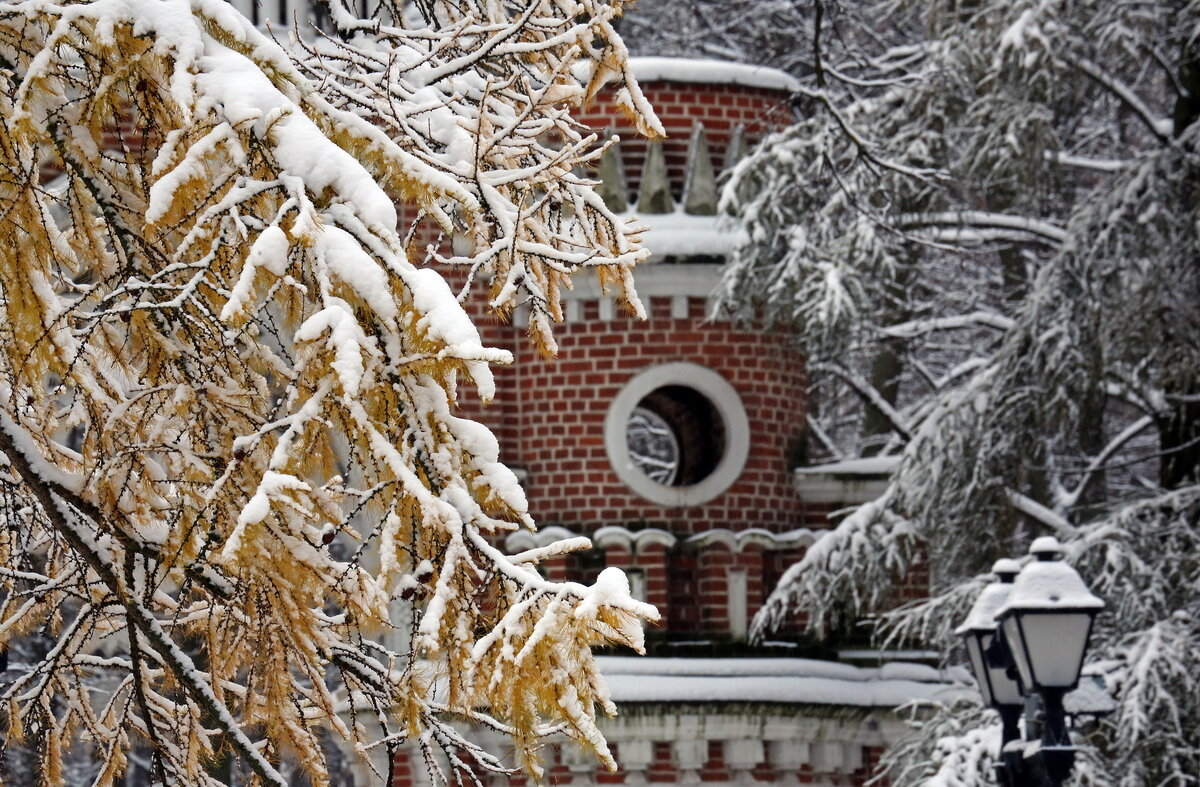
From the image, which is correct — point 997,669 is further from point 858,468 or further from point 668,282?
point 858,468

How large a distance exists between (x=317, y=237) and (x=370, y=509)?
0.65 meters

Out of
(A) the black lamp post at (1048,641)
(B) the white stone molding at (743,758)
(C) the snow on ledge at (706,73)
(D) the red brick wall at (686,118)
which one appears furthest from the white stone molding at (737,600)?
(A) the black lamp post at (1048,641)

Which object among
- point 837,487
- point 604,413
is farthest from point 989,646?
point 837,487

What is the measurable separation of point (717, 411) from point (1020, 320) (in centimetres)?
204

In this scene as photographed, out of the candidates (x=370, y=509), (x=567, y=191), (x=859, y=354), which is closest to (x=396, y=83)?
(x=567, y=191)

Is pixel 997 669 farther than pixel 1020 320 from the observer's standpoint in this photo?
No

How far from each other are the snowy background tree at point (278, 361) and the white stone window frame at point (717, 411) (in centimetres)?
827

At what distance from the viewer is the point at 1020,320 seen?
44.6 feet

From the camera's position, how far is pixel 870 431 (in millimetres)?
20891

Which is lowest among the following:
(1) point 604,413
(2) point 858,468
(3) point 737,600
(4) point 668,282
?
(3) point 737,600

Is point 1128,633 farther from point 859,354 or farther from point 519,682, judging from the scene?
point 519,682

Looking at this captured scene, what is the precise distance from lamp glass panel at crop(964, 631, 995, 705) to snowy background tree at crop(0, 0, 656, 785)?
356cm

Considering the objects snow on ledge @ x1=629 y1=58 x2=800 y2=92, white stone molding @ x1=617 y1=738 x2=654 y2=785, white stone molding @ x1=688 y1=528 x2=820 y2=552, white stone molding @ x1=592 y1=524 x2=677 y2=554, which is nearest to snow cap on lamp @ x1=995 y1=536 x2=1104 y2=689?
white stone molding @ x1=617 y1=738 x2=654 y2=785

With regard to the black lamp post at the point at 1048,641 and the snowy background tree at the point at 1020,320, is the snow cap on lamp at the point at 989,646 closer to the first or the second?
the black lamp post at the point at 1048,641
